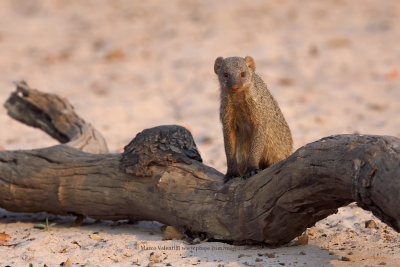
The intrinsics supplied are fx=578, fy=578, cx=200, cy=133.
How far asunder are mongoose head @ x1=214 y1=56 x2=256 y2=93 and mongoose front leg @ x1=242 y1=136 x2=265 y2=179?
1.37 ft

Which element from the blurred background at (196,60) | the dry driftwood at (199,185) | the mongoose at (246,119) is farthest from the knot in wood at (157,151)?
the blurred background at (196,60)

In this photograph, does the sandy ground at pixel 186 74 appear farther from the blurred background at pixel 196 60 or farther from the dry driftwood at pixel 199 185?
the dry driftwood at pixel 199 185

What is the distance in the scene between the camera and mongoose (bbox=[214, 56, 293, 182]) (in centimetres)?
457

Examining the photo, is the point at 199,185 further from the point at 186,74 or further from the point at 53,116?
the point at 186,74

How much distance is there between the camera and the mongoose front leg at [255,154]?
440 centimetres

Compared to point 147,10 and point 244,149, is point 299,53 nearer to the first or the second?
point 147,10

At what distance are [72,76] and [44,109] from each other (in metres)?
4.35

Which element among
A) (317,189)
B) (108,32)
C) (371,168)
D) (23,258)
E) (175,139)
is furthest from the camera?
(108,32)

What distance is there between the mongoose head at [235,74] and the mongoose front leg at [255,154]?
0.42 meters

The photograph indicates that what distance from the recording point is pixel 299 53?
33.4 ft

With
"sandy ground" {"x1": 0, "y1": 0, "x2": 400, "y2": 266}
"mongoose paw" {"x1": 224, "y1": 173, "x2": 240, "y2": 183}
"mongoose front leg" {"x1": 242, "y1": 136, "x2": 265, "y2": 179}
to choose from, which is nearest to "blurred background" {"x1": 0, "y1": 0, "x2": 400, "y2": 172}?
"sandy ground" {"x1": 0, "y1": 0, "x2": 400, "y2": 266}

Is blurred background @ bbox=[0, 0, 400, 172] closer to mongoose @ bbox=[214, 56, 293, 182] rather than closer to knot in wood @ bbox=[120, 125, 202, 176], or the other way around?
mongoose @ bbox=[214, 56, 293, 182]

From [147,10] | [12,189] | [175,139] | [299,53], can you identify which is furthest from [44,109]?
[147,10]

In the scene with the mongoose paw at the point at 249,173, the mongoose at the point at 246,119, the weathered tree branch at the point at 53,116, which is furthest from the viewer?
the weathered tree branch at the point at 53,116
